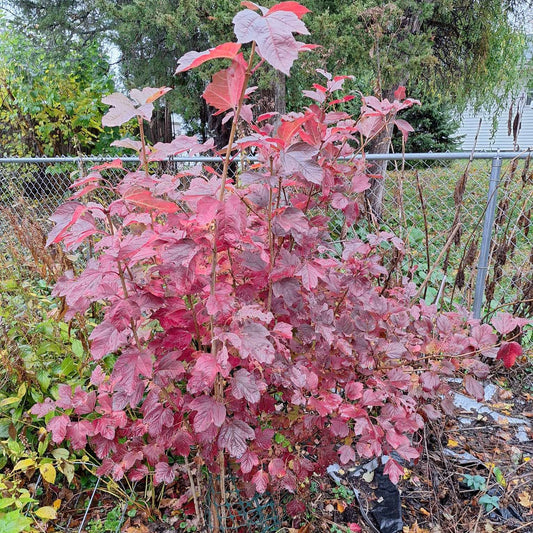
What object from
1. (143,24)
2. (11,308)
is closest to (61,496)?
(11,308)

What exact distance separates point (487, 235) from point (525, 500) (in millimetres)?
1364

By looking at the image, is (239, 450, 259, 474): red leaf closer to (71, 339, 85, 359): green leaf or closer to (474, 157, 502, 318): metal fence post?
(71, 339, 85, 359): green leaf

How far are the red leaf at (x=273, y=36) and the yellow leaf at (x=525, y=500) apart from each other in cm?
199

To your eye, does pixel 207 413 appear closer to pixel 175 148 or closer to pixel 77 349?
pixel 175 148

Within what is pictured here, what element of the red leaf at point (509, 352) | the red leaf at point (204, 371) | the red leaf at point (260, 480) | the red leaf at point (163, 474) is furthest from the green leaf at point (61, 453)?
the red leaf at point (509, 352)

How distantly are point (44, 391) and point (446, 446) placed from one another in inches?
72.2

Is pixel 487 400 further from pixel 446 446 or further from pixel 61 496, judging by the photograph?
pixel 61 496

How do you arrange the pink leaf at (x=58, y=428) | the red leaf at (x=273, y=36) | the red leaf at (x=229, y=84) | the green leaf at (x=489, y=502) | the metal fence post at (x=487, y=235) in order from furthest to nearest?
the metal fence post at (x=487, y=235) < the green leaf at (x=489, y=502) < the pink leaf at (x=58, y=428) < the red leaf at (x=229, y=84) < the red leaf at (x=273, y=36)

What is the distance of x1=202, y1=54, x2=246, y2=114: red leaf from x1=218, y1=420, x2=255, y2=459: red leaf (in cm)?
72

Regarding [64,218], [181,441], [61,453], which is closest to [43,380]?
[61,453]

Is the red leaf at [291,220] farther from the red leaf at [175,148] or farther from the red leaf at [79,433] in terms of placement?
the red leaf at [79,433]

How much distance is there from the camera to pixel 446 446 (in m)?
2.06

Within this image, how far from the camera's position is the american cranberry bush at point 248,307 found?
0.87 m

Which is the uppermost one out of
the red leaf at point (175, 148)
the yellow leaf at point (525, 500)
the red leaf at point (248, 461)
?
the red leaf at point (175, 148)
